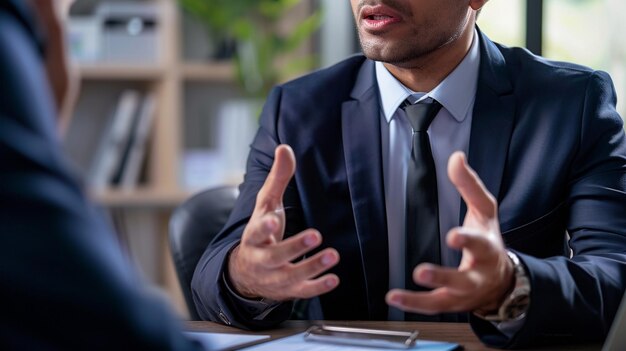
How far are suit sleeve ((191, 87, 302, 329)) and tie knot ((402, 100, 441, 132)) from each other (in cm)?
24

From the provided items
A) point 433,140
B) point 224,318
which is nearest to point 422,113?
point 433,140

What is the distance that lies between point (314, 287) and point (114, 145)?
314 centimetres

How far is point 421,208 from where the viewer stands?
5.46 ft

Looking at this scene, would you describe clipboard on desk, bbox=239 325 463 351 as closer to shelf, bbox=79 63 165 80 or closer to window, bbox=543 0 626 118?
window, bbox=543 0 626 118

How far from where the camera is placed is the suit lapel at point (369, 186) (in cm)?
167

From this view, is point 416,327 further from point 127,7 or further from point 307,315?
point 127,7

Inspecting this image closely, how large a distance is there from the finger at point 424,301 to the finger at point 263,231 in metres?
0.20

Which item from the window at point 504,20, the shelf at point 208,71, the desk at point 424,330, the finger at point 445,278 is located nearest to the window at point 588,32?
the window at point 504,20

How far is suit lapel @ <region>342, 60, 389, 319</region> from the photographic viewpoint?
167 cm

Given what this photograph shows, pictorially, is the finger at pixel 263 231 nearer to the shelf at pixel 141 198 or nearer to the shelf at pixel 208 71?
the shelf at pixel 141 198

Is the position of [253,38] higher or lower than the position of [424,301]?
lower

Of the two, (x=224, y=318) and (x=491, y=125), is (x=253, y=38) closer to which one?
(x=491, y=125)

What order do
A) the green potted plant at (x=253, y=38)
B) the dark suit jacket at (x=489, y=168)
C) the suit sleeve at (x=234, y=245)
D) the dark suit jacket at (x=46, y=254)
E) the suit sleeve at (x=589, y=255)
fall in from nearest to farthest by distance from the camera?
the dark suit jacket at (x=46, y=254) → the suit sleeve at (x=589, y=255) → the suit sleeve at (x=234, y=245) → the dark suit jacket at (x=489, y=168) → the green potted plant at (x=253, y=38)

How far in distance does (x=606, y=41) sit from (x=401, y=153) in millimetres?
2096
